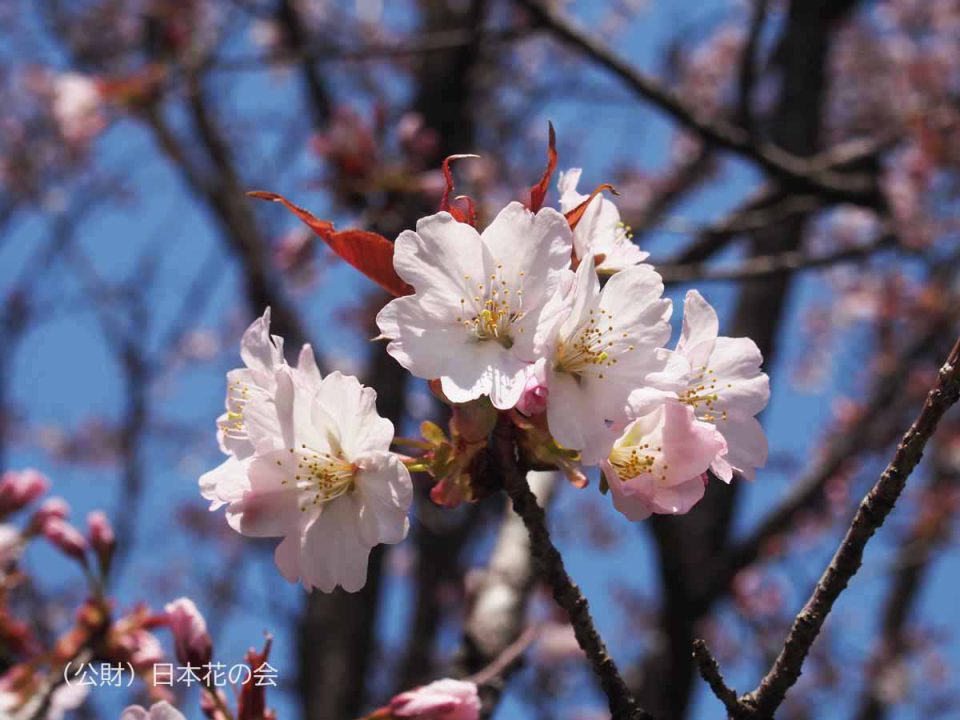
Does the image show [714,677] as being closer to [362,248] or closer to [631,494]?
[631,494]

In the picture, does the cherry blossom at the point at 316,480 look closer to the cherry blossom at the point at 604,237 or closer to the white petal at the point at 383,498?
the white petal at the point at 383,498

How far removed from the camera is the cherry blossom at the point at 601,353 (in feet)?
3.19

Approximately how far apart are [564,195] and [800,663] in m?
0.63

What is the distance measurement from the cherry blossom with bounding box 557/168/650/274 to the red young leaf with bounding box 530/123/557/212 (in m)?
0.08

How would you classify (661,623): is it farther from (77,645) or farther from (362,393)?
(362,393)

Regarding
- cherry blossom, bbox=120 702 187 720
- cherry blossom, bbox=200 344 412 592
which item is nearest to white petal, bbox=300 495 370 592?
cherry blossom, bbox=200 344 412 592

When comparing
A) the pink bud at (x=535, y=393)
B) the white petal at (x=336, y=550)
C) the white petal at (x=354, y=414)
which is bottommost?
the white petal at (x=336, y=550)

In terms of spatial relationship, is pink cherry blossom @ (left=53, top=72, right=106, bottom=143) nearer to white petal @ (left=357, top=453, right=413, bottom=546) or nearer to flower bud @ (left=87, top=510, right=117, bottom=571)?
flower bud @ (left=87, top=510, right=117, bottom=571)

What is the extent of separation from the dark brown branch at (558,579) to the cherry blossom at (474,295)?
0.31 feet

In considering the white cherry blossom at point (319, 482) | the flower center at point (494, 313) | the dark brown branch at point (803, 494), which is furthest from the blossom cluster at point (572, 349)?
the dark brown branch at point (803, 494)

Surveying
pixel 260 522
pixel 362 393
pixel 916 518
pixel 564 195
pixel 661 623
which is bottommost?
pixel 260 522

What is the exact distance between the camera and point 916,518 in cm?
572

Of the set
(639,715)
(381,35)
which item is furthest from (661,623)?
(381,35)

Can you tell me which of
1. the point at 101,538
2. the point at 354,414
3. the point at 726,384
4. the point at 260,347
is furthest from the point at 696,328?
the point at 101,538
